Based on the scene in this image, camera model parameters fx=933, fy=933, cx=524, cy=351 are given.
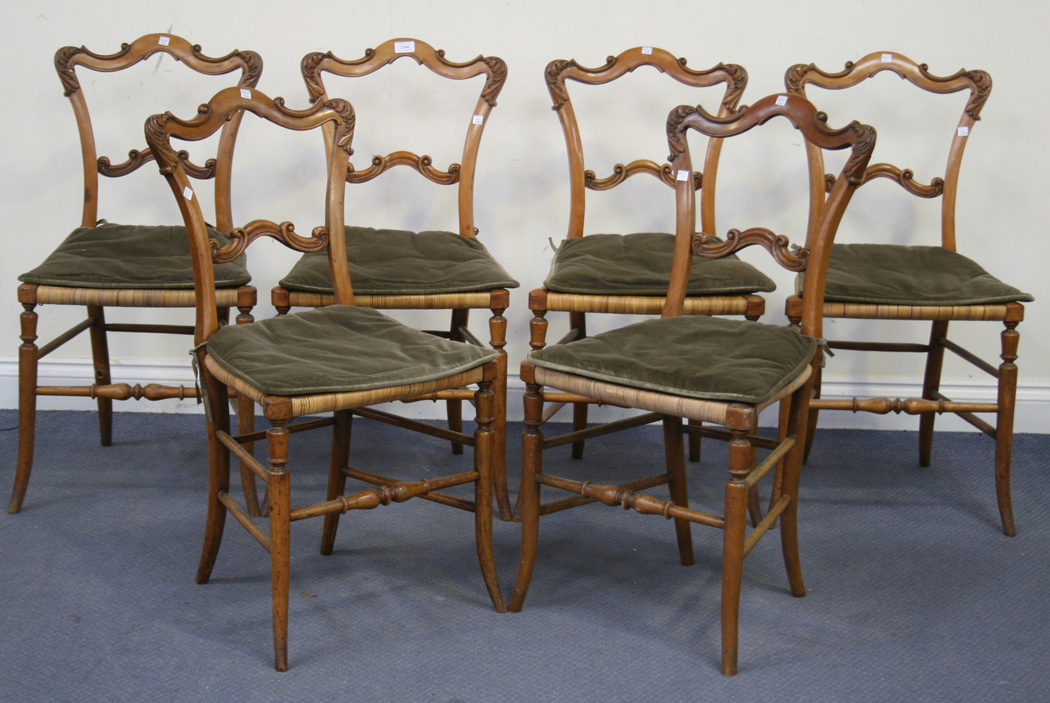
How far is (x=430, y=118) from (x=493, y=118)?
0.19 metres

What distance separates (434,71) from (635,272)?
778 mm

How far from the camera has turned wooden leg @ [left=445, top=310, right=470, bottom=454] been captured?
239 cm

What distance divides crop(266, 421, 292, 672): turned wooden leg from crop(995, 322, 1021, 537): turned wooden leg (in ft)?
5.18

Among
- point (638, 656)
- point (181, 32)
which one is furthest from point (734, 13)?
point (638, 656)

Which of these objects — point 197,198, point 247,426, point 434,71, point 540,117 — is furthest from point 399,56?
point 247,426

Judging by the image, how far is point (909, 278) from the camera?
2150mm

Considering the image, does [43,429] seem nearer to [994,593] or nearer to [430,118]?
[430,118]

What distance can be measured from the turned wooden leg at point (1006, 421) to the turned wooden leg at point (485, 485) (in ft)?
3.94

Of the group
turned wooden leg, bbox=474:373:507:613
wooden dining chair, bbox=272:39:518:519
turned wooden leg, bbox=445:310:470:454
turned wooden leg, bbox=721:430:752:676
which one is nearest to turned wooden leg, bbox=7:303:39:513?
wooden dining chair, bbox=272:39:518:519

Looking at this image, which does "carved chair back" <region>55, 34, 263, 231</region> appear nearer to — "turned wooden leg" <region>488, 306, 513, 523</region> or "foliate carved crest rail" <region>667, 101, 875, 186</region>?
"turned wooden leg" <region>488, 306, 513, 523</region>

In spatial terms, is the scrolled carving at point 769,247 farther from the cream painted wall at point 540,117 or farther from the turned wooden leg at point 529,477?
the cream painted wall at point 540,117

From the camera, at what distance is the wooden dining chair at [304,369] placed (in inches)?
58.2

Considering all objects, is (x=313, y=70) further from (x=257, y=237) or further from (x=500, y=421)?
(x=500, y=421)

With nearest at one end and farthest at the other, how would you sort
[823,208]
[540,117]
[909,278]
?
[823,208] → [909,278] → [540,117]
